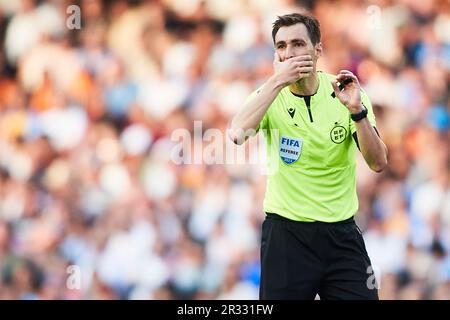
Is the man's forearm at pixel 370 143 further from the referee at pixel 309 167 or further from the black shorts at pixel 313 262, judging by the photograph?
the black shorts at pixel 313 262

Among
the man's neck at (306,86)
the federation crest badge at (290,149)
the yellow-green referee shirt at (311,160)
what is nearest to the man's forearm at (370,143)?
the yellow-green referee shirt at (311,160)

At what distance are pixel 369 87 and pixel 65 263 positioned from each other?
11.6 feet

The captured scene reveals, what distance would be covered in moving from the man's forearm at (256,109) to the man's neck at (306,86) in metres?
0.36

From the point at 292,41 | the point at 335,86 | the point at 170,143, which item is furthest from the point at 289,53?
the point at 170,143

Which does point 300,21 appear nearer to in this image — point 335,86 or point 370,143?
point 335,86

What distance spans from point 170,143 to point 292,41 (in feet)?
12.3

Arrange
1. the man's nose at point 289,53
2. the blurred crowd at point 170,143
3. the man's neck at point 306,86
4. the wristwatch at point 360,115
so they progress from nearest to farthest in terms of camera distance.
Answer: the wristwatch at point 360,115, the man's nose at point 289,53, the man's neck at point 306,86, the blurred crowd at point 170,143

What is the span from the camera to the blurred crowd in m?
8.27

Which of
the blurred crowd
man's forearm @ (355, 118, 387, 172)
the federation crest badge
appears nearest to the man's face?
the federation crest badge

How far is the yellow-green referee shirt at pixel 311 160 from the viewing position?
495 centimetres
